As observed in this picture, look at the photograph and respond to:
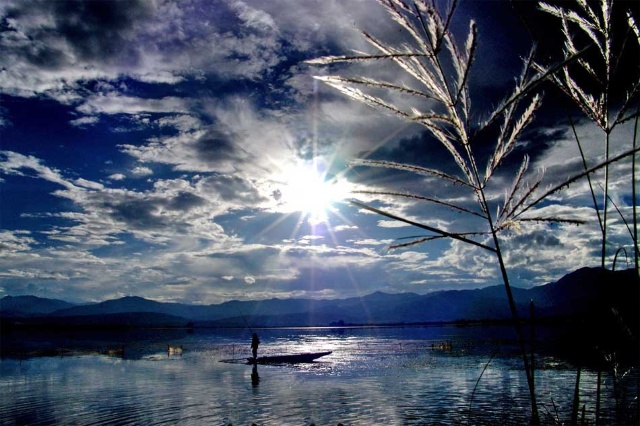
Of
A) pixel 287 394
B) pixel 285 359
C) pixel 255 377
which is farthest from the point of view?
pixel 285 359

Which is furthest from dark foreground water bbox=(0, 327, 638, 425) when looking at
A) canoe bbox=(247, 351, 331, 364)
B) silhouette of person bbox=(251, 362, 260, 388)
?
canoe bbox=(247, 351, 331, 364)

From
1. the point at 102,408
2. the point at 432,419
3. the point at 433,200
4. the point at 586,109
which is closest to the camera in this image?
the point at 433,200

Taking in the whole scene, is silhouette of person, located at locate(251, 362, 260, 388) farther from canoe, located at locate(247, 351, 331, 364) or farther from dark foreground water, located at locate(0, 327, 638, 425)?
canoe, located at locate(247, 351, 331, 364)

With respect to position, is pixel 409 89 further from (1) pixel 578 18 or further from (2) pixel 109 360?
(2) pixel 109 360

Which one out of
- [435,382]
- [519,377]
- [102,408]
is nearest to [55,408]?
[102,408]

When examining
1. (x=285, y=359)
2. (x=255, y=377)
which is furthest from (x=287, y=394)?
(x=285, y=359)

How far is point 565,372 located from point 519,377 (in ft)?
15.7

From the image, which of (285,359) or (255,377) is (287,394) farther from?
(285,359)

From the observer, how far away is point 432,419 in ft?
58.2

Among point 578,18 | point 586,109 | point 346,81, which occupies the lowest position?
point 346,81

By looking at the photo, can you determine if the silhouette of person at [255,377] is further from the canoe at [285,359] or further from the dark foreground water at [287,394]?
the canoe at [285,359]

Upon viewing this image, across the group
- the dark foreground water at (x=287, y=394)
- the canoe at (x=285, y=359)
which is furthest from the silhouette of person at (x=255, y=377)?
the canoe at (x=285, y=359)

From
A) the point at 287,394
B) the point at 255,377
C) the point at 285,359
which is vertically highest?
the point at 287,394

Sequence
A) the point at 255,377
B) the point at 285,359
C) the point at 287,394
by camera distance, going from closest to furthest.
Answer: the point at 287,394 → the point at 255,377 → the point at 285,359
